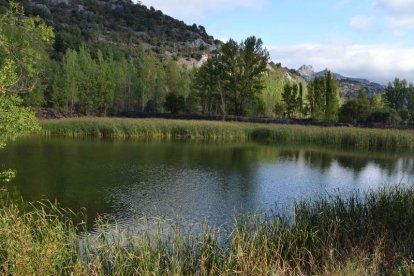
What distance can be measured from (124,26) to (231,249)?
124 meters

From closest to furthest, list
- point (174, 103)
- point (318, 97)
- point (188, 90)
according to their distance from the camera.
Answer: point (318, 97) → point (174, 103) → point (188, 90)

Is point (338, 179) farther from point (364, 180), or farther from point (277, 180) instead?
point (277, 180)

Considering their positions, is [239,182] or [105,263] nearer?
[105,263]

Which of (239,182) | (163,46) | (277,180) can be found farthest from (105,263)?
(163,46)

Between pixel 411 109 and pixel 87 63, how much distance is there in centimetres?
5401

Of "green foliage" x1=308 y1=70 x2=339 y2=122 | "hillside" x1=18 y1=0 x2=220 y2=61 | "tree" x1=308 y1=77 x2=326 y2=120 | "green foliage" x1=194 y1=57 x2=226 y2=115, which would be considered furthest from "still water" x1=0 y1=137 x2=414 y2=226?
"hillside" x1=18 y1=0 x2=220 y2=61

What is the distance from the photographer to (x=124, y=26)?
12331 centimetres

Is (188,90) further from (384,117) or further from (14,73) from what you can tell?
(14,73)

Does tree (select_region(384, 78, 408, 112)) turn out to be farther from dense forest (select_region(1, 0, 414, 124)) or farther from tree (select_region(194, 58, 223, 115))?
tree (select_region(194, 58, 223, 115))

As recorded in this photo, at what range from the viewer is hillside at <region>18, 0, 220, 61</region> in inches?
3991

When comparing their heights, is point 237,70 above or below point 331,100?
above

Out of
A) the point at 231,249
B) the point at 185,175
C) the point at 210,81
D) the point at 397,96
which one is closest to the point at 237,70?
the point at 210,81

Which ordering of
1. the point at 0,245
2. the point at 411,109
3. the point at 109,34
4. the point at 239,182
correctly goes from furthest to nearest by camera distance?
the point at 109,34 → the point at 411,109 → the point at 239,182 → the point at 0,245

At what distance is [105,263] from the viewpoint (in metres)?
7.50
